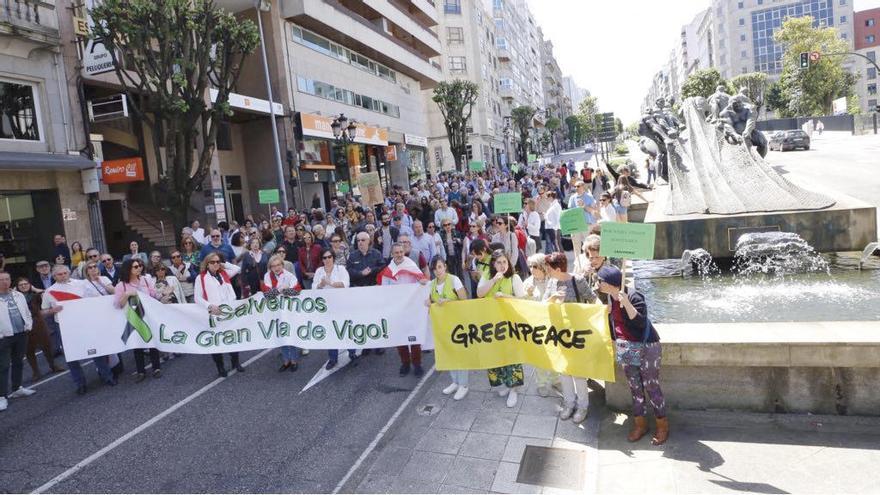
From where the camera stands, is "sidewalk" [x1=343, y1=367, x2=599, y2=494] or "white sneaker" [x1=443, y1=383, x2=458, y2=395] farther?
"white sneaker" [x1=443, y1=383, x2=458, y2=395]

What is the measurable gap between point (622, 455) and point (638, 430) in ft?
1.07

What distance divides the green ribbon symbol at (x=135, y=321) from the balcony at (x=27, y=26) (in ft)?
42.0

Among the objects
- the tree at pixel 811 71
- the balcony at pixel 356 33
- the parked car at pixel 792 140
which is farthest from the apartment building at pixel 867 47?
the balcony at pixel 356 33

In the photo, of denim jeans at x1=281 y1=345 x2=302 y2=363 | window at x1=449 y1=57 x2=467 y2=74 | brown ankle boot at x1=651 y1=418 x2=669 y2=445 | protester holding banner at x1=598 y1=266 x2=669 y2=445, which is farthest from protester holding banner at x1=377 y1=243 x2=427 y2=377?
window at x1=449 y1=57 x2=467 y2=74

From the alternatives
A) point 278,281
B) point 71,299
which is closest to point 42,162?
point 71,299

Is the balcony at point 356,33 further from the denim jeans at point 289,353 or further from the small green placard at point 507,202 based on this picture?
the denim jeans at point 289,353

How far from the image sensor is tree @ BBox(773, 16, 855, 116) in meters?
61.1

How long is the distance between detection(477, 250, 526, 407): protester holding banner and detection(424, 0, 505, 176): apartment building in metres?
50.8

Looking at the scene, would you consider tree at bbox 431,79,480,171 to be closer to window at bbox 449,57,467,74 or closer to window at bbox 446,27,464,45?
window at bbox 449,57,467,74

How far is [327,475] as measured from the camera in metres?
5.00

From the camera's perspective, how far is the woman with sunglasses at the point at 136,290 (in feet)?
25.6

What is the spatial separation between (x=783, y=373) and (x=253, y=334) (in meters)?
6.30

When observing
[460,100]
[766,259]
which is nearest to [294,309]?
[766,259]

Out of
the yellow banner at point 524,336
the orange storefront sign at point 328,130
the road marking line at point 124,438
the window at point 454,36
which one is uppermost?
the window at point 454,36
